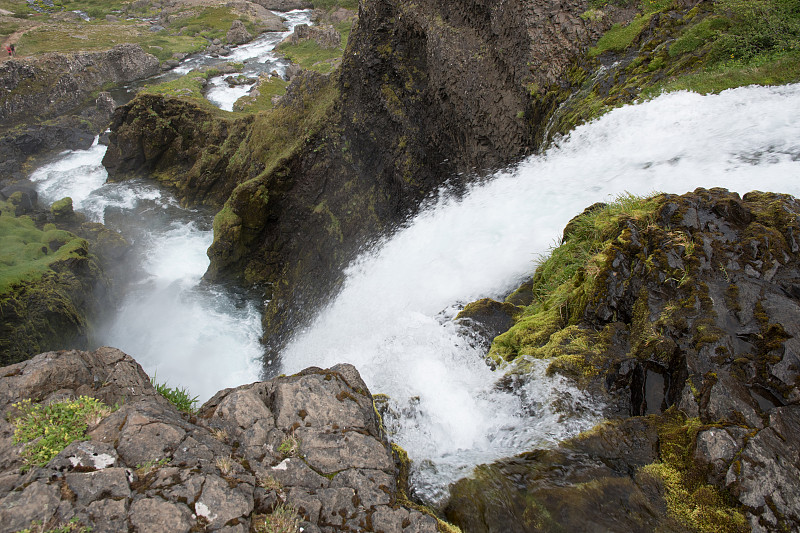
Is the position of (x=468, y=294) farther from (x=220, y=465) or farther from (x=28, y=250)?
(x=28, y=250)

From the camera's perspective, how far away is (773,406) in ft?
14.7

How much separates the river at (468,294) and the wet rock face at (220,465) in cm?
105

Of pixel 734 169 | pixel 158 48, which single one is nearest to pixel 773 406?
pixel 734 169

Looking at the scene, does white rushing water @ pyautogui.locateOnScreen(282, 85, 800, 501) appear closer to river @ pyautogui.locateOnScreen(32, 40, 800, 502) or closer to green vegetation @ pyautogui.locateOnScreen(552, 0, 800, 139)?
river @ pyautogui.locateOnScreen(32, 40, 800, 502)

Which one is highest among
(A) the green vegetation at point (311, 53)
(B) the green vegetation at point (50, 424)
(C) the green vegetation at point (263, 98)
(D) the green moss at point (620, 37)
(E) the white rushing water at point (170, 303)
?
(D) the green moss at point (620, 37)

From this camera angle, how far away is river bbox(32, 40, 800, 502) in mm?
6348

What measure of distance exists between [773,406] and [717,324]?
107 cm

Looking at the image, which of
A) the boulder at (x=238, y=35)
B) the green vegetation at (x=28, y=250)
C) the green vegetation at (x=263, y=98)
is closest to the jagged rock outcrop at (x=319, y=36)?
the boulder at (x=238, y=35)

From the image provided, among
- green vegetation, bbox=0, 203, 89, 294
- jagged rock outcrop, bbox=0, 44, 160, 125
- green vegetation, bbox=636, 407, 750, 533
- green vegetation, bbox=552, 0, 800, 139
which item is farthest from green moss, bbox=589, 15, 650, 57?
jagged rock outcrop, bbox=0, 44, 160, 125

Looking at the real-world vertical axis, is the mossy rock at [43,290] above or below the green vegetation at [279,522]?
below

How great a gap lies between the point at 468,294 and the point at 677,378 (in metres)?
5.03

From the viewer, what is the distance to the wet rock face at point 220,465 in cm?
446

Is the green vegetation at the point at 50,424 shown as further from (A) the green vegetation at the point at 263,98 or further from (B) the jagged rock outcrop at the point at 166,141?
(A) the green vegetation at the point at 263,98

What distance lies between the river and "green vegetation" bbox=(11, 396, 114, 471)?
418cm
